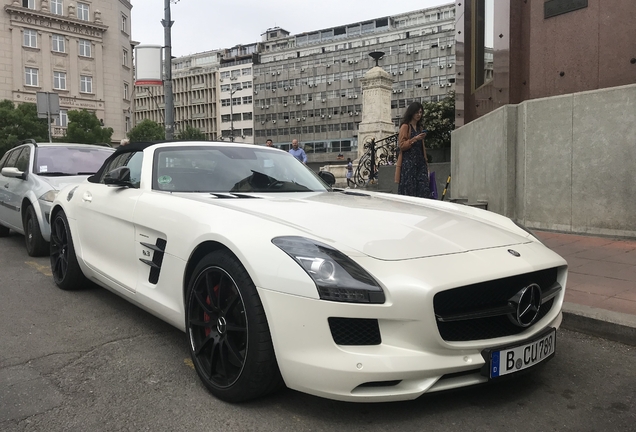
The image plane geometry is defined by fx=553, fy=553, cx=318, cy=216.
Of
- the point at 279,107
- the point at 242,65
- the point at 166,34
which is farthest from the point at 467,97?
the point at 242,65

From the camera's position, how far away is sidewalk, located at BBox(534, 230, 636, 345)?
3.75m

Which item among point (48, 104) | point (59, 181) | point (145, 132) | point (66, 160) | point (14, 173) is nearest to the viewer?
point (59, 181)

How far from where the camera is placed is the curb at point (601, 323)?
3.65 m

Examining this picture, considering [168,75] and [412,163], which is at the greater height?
[168,75]

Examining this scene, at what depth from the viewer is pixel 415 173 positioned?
688 centimetres

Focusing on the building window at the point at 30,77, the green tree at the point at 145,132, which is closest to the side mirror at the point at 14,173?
the green tree at the point at 145,132

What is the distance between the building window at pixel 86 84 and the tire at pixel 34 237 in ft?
213

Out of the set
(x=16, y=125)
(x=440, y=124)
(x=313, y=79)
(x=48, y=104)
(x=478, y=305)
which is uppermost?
(x=313, y=79)

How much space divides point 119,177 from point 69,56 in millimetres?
69348

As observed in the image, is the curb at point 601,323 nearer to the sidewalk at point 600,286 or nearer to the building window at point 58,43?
the sidewalk at point 600,286

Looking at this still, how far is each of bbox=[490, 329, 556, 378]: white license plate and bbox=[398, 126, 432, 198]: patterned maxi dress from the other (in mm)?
4275

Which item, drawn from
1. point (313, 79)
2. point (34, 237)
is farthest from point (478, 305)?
point (313, 79)

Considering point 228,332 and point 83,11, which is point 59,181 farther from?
point 83,11

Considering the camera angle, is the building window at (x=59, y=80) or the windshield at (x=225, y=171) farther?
the building window at (x=59, y=80)
